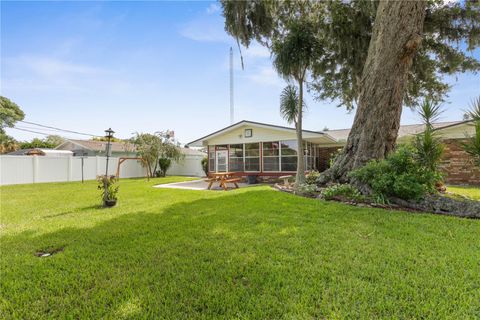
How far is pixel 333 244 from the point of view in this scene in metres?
3.04

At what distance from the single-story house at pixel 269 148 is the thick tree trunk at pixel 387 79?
490cm

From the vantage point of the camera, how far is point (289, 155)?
42.9 ft

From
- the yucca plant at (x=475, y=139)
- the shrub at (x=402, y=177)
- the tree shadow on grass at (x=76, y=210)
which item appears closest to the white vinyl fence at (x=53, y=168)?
the tree shadow on grass at (x=76, y=210)

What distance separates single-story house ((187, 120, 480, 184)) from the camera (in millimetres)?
12070

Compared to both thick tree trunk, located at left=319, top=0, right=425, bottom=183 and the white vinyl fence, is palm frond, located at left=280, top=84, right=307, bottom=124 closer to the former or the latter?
thick tree trunk, located at left=319, top=0, right=425, bottom=183

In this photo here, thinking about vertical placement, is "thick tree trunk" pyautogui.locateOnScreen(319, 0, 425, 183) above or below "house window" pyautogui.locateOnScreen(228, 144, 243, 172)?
above

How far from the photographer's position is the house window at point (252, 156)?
14.1 m

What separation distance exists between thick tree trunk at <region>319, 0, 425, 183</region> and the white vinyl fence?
14985 millimetres

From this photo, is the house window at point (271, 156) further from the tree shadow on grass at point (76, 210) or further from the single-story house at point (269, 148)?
the tree shadow on grass at point (76, 210)

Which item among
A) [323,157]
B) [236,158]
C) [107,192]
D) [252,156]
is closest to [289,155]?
[252,156]

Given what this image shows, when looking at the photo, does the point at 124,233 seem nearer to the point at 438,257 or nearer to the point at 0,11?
the point at 438,257

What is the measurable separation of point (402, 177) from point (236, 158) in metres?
10.6

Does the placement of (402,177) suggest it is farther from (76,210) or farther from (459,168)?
(459,168)

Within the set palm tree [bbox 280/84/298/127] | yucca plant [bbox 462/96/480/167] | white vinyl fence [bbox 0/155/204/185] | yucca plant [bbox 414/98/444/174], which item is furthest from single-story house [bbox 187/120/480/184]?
yucca plant [bbox 462/96/480/167]
